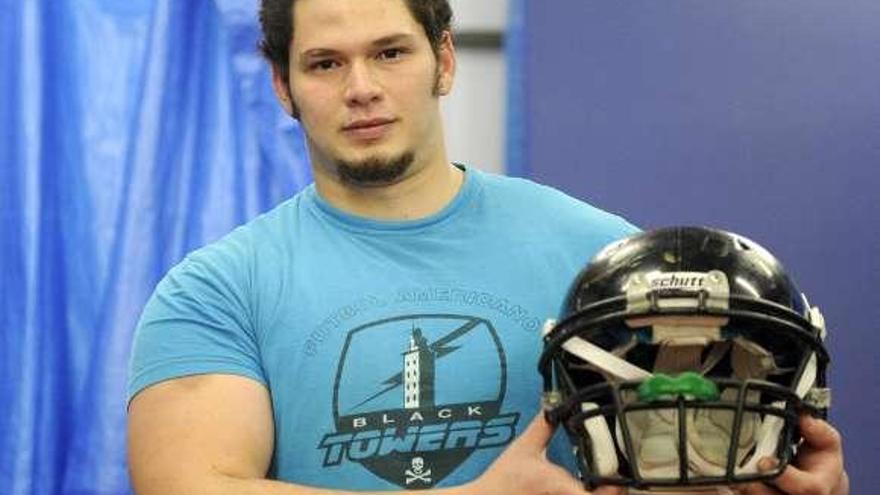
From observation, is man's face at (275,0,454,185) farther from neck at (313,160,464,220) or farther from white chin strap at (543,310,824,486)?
white chin strap at (543,310,824,486)

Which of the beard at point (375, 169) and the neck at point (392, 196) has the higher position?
the beard at point (375, 169)

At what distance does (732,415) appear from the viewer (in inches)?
64.6

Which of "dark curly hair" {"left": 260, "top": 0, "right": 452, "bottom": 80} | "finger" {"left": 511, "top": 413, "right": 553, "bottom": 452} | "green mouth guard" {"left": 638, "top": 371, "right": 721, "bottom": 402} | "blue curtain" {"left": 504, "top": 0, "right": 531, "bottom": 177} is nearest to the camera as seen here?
"green mouth guard" {"left": 638, "top": 371, "right": 721, "bottom": 402}

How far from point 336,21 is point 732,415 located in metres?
0.87

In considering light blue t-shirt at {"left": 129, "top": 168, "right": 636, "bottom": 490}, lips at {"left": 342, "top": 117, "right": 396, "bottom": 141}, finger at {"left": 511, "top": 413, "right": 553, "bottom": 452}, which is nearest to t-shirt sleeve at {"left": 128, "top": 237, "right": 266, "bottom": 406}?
light blue t-shirt at {"left": 129, "top": 168, "right": 636, "bottom": 490}

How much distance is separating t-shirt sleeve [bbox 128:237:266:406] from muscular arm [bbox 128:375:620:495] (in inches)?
0.7

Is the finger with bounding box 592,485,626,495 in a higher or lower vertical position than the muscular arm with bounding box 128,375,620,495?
higher

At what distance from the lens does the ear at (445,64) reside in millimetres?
2264

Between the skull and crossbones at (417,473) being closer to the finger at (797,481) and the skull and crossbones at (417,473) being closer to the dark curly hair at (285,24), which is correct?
the finger at (797,481)

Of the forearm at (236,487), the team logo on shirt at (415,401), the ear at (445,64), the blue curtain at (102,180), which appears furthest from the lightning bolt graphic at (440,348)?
the blue curtain at (102,180)

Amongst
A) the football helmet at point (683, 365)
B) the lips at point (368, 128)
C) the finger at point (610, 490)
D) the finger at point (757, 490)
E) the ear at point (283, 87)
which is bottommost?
the finger at point (757, 490)

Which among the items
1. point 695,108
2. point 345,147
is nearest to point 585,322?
point 345,147

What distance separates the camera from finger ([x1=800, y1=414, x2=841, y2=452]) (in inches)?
66.9

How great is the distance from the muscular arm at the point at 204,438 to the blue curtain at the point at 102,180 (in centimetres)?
87
